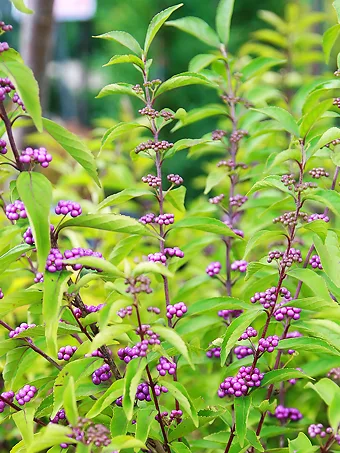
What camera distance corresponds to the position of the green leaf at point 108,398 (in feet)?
2.79

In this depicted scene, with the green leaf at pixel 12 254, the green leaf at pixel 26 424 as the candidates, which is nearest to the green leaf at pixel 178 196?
the green leaf at pixel 12 254

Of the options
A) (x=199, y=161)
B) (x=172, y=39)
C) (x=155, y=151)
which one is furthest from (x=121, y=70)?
(x=155, y=151)

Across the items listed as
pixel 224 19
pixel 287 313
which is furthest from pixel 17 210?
pixel 224 19

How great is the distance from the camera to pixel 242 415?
3.20 feet

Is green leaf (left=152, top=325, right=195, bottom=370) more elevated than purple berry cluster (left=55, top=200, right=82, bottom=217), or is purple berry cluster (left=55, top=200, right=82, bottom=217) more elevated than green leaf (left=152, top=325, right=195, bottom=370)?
purple berry cluster (left=55, top=200, right=82, bottom=217)

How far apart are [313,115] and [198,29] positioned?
63 cm

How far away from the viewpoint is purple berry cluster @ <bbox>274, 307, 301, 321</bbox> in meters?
1.02

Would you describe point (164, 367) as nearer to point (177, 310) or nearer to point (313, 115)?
point (177, 310)

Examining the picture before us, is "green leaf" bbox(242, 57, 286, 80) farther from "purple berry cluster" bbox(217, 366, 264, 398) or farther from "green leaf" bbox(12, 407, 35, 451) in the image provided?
"green leaf" bbox(12, 407, 35, 451)

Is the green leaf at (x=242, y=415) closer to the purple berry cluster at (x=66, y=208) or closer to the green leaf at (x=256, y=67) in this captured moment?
the purple berry cluster at (x=66, y=208)

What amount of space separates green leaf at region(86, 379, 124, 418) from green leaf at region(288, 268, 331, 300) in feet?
1.18

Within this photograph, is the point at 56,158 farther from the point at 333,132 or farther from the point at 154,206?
the point at 333,132

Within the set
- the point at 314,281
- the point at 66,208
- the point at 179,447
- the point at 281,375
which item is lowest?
the point at 179,447

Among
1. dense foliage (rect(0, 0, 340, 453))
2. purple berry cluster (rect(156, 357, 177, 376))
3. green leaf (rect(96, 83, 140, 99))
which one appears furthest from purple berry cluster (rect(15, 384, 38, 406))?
green leaf (rect(96, 83, 140, 99))
